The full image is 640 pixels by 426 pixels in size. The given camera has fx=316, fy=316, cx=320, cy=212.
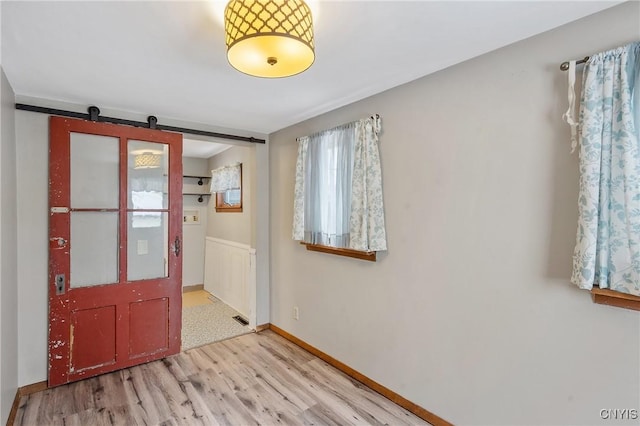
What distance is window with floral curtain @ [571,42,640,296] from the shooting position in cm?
128

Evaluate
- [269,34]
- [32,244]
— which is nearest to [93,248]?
[32,244]

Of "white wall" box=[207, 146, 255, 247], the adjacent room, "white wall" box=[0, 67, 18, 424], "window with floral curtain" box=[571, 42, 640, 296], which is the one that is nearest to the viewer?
"window with floral curtain" box=[571, 42, 640, 296]

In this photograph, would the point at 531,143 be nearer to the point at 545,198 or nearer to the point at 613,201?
the point at 545,198

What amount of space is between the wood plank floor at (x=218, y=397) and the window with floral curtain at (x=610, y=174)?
1.45 m

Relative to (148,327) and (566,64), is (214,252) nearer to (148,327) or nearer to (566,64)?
(148,327)

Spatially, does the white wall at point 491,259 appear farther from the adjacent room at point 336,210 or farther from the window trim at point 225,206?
the window trim at point 225,206

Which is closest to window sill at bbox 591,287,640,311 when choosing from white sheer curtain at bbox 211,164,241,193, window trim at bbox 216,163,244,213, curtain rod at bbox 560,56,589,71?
curtain rod at bbox 560,56,589,71

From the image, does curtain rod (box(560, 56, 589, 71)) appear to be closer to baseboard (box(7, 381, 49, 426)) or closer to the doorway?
the doorway

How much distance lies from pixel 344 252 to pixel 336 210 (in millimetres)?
361

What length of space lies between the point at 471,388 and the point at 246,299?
9.03 ft

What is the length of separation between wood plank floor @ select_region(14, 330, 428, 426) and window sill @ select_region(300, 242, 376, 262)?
3.31 ft

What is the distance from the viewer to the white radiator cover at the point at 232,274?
3.64 metres

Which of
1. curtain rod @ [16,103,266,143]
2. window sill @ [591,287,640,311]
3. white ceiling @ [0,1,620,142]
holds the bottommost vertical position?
window sill @ [591,287,640,311]

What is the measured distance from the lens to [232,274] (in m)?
4.32
